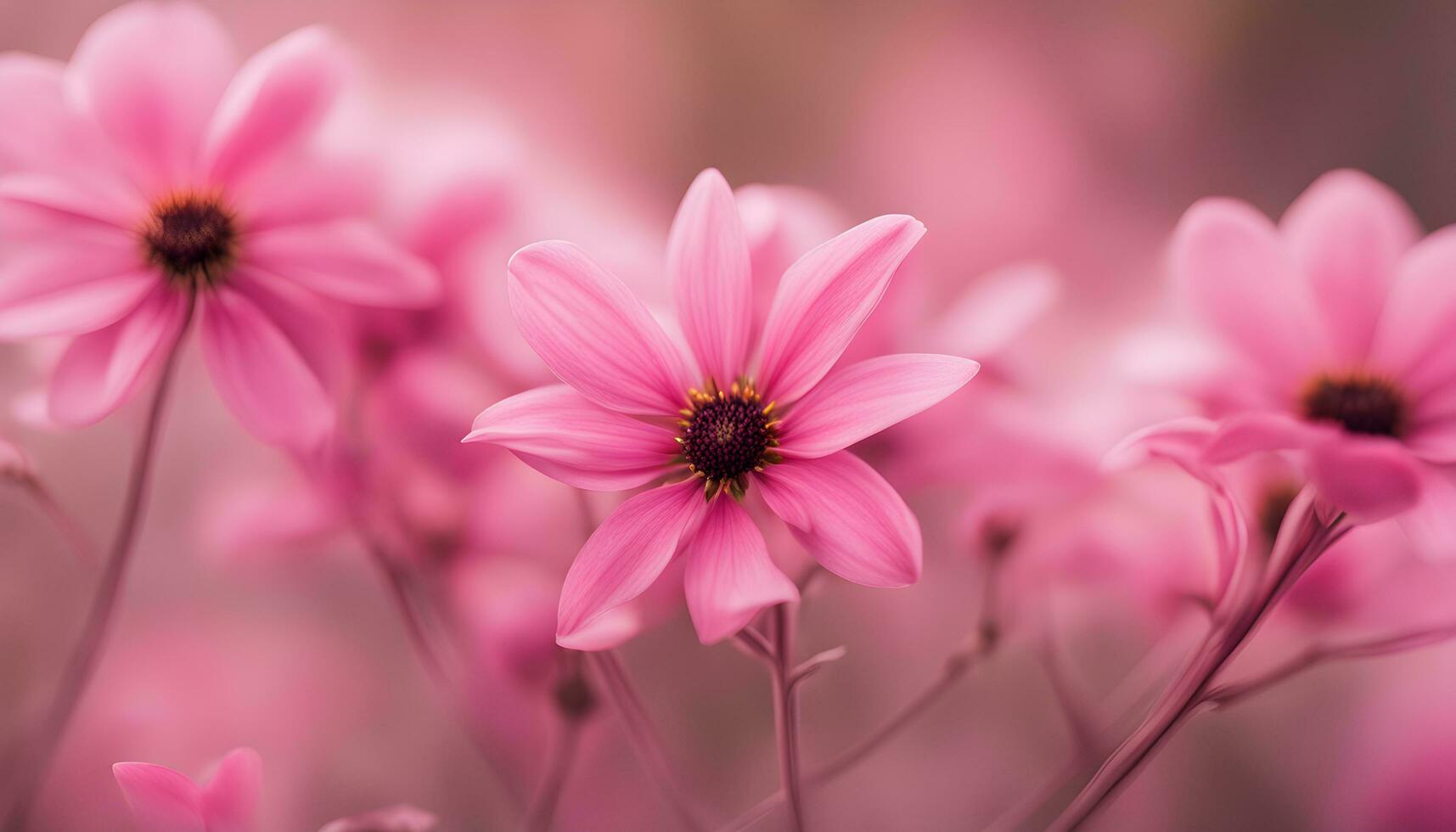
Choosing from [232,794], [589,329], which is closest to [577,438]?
[589,329]

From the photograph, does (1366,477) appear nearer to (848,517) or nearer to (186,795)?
(848,517)

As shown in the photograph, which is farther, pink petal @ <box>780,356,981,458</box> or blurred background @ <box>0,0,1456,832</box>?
blurred background @ <box>0,0,1456,832</box>

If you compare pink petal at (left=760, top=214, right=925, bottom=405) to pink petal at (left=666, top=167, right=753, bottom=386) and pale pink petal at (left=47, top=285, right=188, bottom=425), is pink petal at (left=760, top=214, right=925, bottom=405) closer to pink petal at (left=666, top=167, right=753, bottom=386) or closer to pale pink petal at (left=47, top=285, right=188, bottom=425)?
pink petal at (left=666, top=167, right=753, bottom=386)

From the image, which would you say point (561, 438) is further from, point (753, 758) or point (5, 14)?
point (5, 14)

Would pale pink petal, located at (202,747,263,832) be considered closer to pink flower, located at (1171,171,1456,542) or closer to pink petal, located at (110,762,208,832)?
pink petal, located at (110,762,208,832)

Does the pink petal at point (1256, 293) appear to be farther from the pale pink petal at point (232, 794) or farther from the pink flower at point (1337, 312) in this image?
the pale pink petal at point (232, 794)

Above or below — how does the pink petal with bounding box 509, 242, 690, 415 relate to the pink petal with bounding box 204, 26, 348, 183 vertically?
below

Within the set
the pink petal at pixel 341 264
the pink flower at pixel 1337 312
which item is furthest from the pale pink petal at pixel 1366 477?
the pink petal at pixel 341 264

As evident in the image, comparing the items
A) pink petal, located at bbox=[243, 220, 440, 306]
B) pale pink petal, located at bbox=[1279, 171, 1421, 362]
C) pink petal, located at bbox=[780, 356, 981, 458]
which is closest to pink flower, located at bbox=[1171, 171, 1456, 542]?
pale pink petal, located at bbox=[1279, 171, 1421, 362]

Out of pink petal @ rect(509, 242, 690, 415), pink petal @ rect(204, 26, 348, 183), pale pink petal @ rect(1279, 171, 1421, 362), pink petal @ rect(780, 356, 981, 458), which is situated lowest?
pale pink petal @ rect(1279, 171, 1421, 362)
